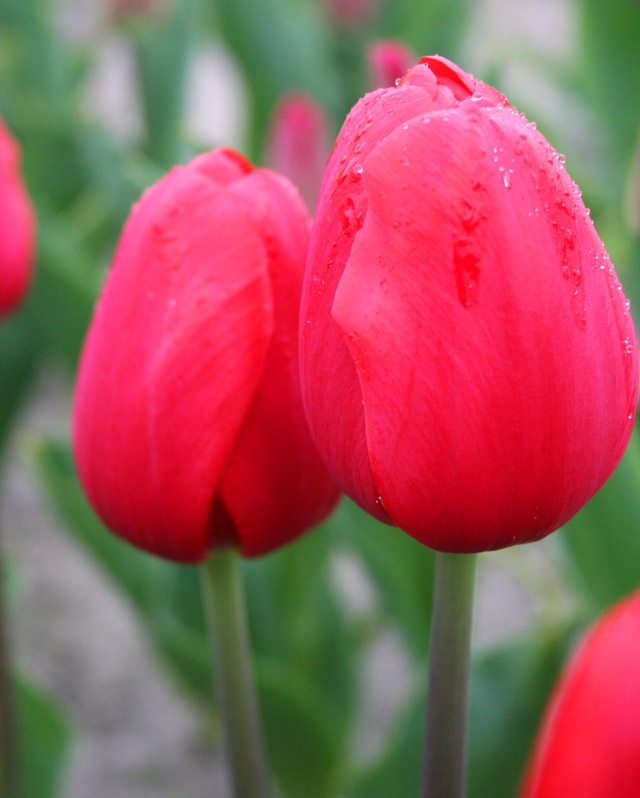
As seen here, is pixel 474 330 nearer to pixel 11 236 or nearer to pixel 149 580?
pixel 11 236

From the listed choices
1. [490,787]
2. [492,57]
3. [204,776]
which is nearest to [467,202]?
[490,787]

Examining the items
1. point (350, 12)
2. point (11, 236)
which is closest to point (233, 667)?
point (11, 236)

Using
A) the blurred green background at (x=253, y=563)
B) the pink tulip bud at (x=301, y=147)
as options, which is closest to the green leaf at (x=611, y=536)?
the blurred green background at (x=253, y=563)

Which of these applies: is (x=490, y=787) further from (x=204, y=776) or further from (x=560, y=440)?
(x=204, y=776)

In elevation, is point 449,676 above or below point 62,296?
below

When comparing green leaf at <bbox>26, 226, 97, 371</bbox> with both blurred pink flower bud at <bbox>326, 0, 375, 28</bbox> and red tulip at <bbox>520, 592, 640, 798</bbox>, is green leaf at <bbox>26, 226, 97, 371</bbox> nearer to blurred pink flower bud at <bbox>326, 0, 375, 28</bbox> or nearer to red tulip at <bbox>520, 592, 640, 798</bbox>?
red tulip at <bbox>520, 592, 640, 798</bbox>
